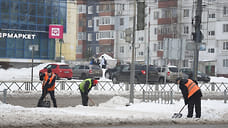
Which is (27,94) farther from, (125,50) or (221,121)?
(125,50)

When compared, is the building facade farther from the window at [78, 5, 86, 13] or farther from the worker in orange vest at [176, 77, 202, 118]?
the worker in orange vest at [176, 77, 202, 118]

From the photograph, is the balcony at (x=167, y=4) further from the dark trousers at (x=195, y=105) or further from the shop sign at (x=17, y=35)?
the dark trousers at (x=195, y=105)

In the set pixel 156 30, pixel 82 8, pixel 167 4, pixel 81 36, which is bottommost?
pixel 81 36

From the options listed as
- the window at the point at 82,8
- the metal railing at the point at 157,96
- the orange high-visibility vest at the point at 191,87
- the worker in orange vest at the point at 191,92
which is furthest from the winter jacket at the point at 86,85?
the window at the point at 82,8

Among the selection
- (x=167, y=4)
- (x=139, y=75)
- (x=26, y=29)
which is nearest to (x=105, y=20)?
(x=167, y=4)

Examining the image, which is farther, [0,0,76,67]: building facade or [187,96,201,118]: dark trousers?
[0,0,76,67]: building facade

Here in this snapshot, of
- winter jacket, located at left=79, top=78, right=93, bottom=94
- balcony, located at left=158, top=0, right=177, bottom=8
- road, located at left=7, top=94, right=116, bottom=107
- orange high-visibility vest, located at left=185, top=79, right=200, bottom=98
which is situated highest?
balcony, located at left=158, top=0, right=177, bottom=8

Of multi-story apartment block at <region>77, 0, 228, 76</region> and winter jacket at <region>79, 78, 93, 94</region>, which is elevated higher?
multi-story apartment block at <region>77, 0, 228, 76</region>

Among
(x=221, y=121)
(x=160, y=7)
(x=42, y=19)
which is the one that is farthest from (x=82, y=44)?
(x=221, y=121)

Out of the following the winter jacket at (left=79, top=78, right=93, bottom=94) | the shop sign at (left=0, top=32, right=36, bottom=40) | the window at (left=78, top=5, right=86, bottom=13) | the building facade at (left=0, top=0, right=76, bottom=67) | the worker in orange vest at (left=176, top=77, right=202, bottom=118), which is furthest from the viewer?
the window at (left=78, top=5, right=86, bottom=13)

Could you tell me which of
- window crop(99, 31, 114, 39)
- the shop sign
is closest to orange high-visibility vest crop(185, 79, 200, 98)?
the shop sign

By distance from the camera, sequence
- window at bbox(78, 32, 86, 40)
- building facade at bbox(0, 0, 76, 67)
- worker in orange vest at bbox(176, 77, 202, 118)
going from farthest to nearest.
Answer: window at bbox(78, 32, 86, 40) → building facade at bbox(0, 0, 76, 67) → worker in orange vest at bbox(176, 77, 202, 118)

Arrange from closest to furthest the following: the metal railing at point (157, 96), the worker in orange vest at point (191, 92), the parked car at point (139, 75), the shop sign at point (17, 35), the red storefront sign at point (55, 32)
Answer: the worker in orange vest at point (191, 92), the metal railing at point (157, 96), the parked car at point (139, 75), the shop sign at point (17, 35), the red storefront sign at point (55, 32)

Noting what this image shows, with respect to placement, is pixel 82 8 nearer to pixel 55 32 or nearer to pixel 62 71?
pixel 55 32
